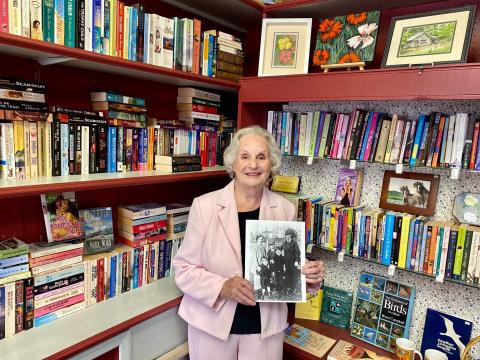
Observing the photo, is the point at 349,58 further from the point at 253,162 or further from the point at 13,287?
the point at 13,287

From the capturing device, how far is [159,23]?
5.93ft

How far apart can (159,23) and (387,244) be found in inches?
63.5

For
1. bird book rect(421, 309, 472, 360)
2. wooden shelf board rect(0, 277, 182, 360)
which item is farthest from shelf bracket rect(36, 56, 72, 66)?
bird book rect(421, 309, 472, 360)

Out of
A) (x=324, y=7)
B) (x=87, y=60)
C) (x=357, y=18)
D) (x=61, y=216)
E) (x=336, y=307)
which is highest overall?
(x=324, y=7)

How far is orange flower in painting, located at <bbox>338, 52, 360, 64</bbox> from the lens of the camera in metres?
1.83

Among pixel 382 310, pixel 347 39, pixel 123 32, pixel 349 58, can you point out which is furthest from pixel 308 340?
pixel 123 32

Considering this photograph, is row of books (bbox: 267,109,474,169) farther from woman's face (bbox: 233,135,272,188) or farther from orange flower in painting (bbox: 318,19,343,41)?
woman's face (bbox: 233,135,272,188)

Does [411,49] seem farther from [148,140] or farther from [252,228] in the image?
[148,140]

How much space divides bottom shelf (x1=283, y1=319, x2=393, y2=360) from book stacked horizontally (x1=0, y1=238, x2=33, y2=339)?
1.33m

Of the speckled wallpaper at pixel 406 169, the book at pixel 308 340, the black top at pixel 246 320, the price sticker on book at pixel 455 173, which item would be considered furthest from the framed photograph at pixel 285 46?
the book at pixel 308 340

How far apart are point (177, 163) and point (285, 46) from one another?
2.98ft

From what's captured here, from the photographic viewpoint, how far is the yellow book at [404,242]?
1.78 metres

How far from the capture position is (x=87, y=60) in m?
1.49

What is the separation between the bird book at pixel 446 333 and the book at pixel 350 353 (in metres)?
0.27
